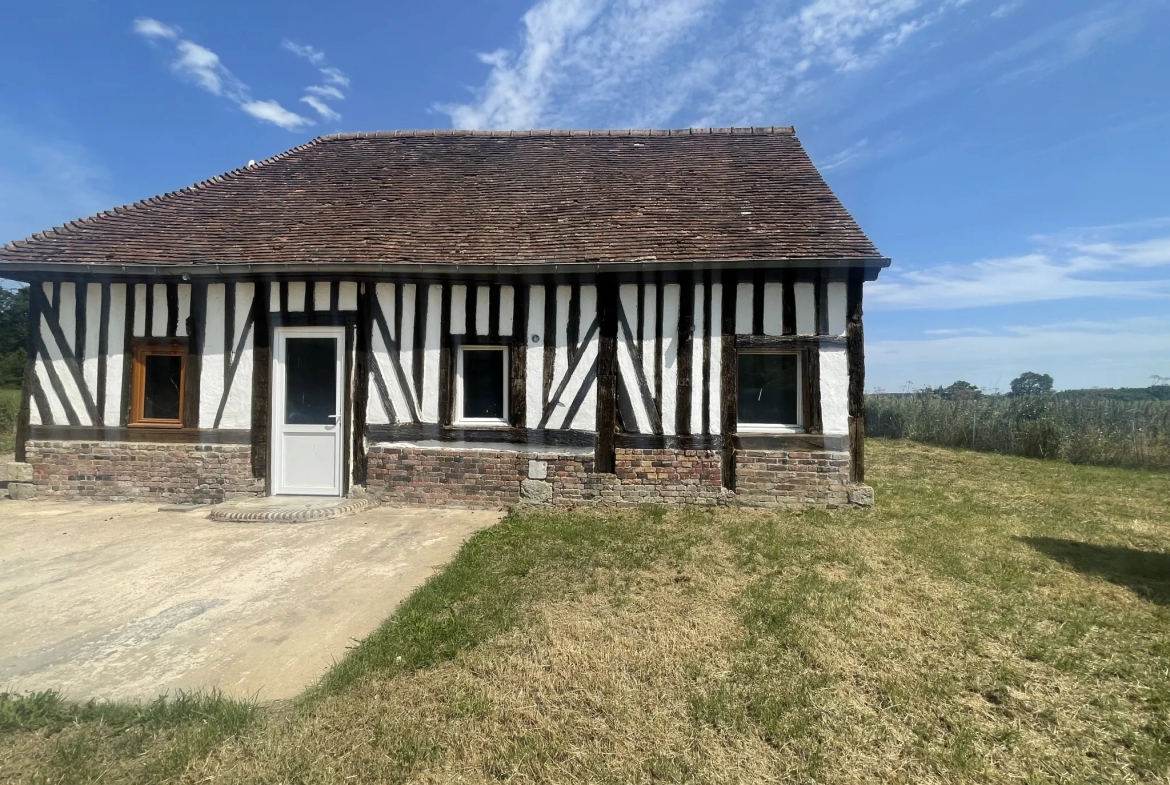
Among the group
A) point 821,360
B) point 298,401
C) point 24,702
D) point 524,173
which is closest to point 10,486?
point 298,401

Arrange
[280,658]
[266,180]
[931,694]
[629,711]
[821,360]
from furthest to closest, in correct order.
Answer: [266,180] < [821,360] < [280,658] < [931,694] < [629,711]

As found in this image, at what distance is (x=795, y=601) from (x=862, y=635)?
20.8 inches

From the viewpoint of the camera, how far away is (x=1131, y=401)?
40.8 feet

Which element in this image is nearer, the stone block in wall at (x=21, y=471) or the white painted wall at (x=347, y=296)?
the stone block in wall at (x=21, y=471)

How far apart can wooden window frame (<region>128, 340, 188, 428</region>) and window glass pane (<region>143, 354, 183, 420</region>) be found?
49 mm

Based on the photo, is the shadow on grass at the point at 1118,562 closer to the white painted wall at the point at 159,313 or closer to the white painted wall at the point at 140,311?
the white painted wall at the point at 159,313

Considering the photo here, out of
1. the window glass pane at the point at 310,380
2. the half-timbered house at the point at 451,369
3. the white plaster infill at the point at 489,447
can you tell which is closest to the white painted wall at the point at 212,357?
the half-timbered house at the point at 451,369

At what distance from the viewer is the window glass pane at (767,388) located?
647 cm

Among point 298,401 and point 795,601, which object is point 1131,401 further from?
point 298,401

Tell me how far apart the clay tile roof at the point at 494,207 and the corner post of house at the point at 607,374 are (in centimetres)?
46

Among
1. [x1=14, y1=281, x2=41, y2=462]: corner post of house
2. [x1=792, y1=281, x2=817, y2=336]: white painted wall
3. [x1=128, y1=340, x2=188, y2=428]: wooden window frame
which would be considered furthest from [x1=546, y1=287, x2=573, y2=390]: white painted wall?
[x1=14, y1=281, x2=41, y2=462]: corner post of house

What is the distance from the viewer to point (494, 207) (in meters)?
7.60

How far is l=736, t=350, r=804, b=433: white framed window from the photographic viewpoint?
255 inches

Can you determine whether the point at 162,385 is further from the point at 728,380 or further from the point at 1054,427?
the point at 1054,427
